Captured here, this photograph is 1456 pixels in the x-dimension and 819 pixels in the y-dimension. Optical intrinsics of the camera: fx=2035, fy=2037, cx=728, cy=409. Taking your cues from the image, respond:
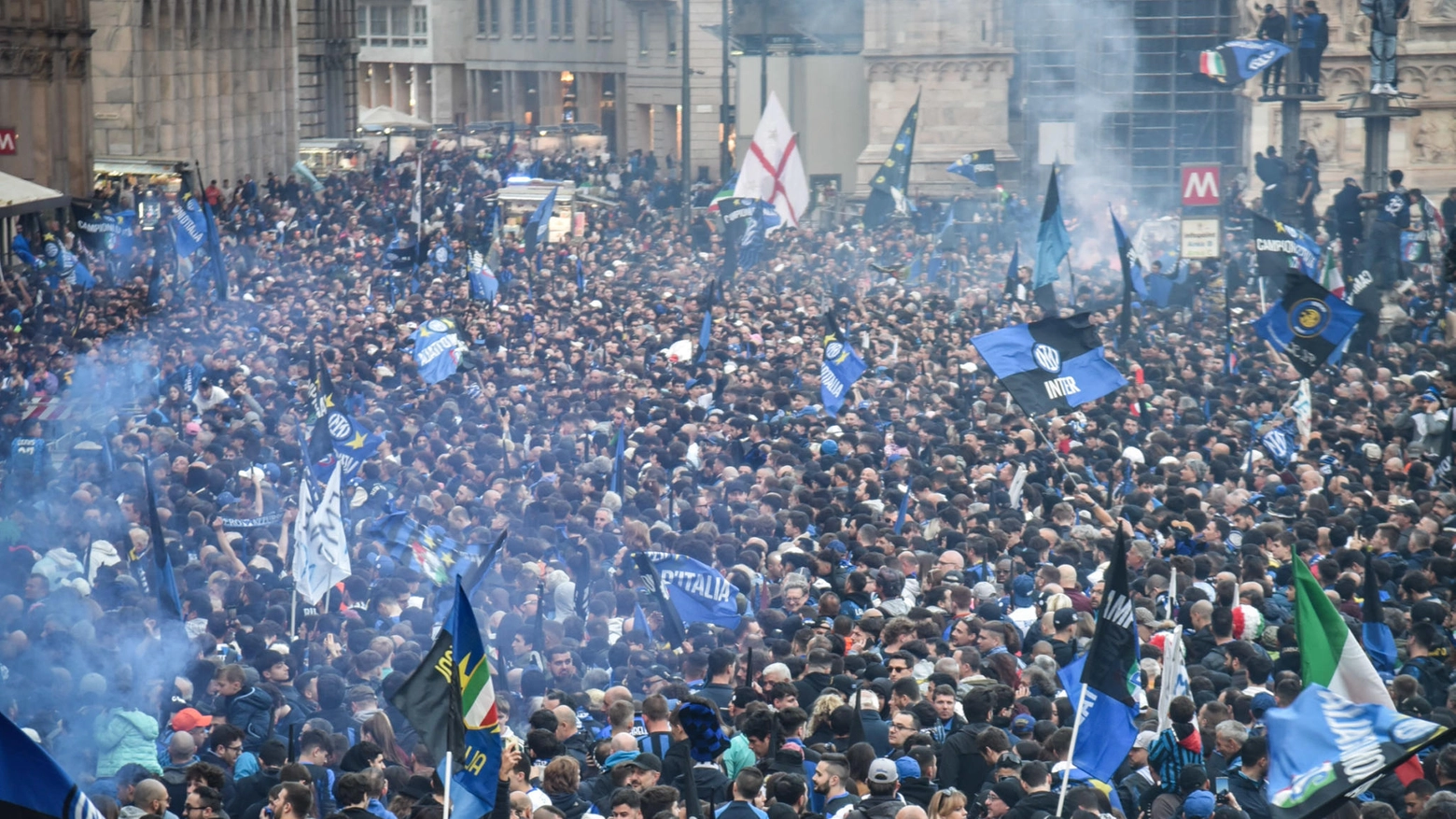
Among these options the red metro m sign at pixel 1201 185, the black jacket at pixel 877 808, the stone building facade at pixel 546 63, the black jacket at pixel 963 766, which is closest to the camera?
the black jacket at pixel 877 808

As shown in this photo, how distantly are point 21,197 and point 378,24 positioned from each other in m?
64.2

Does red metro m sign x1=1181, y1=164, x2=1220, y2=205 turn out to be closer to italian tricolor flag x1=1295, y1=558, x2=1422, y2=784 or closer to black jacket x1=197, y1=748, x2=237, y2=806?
italian tricolor flag x1=1295, y1=558, x2=1422, y2=784

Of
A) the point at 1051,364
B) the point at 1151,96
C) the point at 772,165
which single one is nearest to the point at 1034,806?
the point at 1051,364

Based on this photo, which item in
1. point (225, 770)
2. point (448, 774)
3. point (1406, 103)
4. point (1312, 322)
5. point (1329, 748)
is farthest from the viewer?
point (1406, 103)

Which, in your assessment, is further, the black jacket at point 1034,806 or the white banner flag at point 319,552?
the white banner flag at point 319,552

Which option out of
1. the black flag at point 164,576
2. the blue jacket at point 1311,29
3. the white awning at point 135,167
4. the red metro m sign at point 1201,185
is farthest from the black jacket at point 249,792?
the white awning at point 135,167

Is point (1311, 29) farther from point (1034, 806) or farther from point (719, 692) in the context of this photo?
point (1034, 806)

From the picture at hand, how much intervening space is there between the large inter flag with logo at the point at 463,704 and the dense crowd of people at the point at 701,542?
0.33 meters

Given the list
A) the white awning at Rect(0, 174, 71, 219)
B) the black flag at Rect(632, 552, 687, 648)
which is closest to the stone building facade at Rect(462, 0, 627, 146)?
the white awning at Rect(0, 174, 71, 219)

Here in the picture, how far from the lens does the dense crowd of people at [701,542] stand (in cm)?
924

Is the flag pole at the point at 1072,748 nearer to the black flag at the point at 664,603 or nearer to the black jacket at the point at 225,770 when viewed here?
the black flag at the point at 664,603

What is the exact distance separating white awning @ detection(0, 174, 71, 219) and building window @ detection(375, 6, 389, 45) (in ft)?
202

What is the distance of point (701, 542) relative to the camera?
13.9 m

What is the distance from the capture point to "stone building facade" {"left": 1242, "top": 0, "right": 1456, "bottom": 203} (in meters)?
32.6
